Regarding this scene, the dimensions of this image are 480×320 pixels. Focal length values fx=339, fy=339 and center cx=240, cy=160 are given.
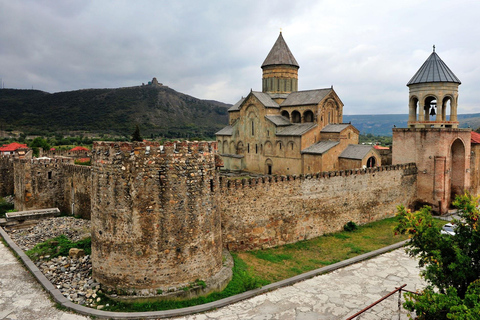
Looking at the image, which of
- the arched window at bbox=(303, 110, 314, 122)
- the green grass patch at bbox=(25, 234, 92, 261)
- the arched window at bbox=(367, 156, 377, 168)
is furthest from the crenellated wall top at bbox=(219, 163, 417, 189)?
the arched window at bbox=(303, 110, 314, 122)

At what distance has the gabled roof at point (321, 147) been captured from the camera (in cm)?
2150

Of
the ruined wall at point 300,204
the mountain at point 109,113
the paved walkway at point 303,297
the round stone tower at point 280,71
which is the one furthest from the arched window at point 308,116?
the mountain at point 109,113

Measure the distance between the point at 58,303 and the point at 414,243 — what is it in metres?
7.55

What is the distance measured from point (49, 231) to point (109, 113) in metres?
64.1

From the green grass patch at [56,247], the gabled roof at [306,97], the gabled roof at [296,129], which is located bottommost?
the green grass patch at [56,247]

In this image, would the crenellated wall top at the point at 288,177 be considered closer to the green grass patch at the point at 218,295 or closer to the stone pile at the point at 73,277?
the green grass patch at the point at 218,295

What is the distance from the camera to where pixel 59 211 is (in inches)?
601

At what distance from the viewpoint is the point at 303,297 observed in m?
8.48

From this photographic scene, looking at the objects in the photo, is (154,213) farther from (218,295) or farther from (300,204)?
(300,204)

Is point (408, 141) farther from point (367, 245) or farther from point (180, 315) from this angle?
point (180, 315)

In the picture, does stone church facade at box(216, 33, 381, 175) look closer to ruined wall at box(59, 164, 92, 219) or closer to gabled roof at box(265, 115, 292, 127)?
gabled roof at box(265, 115, 292, 127)

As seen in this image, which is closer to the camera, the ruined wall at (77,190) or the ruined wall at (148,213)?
the ruined wall at (148,213)

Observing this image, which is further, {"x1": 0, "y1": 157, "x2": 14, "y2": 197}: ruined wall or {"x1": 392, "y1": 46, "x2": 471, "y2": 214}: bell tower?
{"x1": 0, "y1": 157, "x2": 14, "y2": 197}: ruined wall

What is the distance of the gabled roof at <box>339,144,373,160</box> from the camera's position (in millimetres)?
20598
